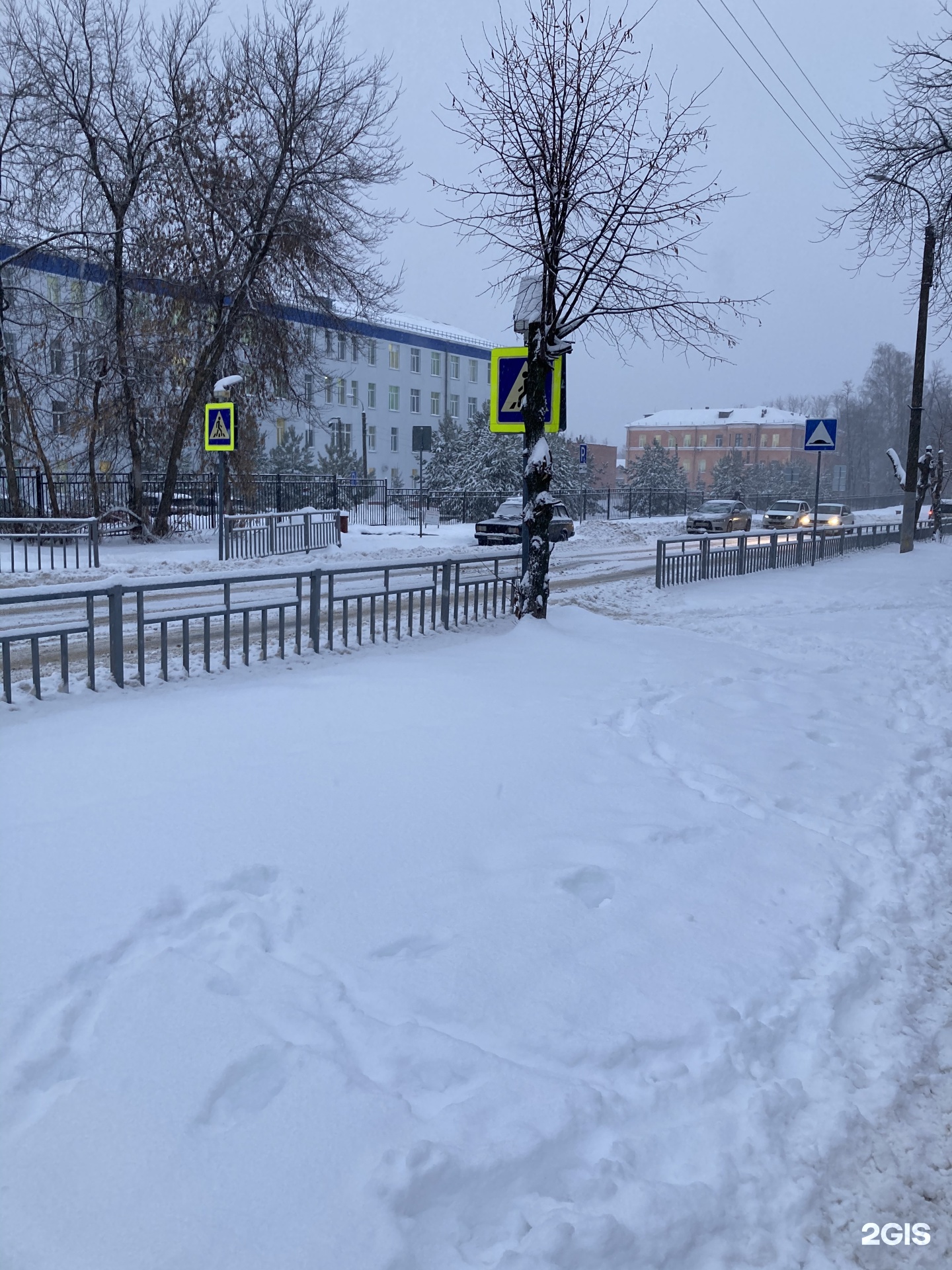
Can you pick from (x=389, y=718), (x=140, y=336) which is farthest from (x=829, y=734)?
(x=140, y=336)

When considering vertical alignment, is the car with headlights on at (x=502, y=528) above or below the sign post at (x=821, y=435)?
below

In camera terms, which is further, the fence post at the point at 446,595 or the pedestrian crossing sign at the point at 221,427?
the pedestrian crossing sign at the point at 221,427

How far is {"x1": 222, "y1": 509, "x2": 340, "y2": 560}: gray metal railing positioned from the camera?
21766mm

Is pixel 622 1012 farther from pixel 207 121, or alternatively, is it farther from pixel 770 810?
pixel 207 121

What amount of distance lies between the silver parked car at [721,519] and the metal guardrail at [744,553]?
12072 millimetres

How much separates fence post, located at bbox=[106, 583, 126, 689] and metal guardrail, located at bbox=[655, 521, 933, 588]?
1014 cm

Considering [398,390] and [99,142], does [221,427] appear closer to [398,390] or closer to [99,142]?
[99,142]

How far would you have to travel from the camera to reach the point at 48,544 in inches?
890

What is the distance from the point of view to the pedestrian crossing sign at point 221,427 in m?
19.4

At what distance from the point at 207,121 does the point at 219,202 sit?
6.79 feet

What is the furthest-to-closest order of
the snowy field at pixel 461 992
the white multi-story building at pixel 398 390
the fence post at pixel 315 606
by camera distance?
the white multi-story building at pixel 398 390 < the fence post at pixel 315 606 < the snowy field at pixel 461 992

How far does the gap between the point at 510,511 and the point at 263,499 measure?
874 cm

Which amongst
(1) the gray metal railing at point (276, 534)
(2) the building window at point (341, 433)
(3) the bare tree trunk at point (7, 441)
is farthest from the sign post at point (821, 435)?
(2) the building window at point (341, 433)

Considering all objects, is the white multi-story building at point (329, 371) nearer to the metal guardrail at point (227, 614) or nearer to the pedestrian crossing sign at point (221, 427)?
the pedestrian crossing sign at point (221, 427)
